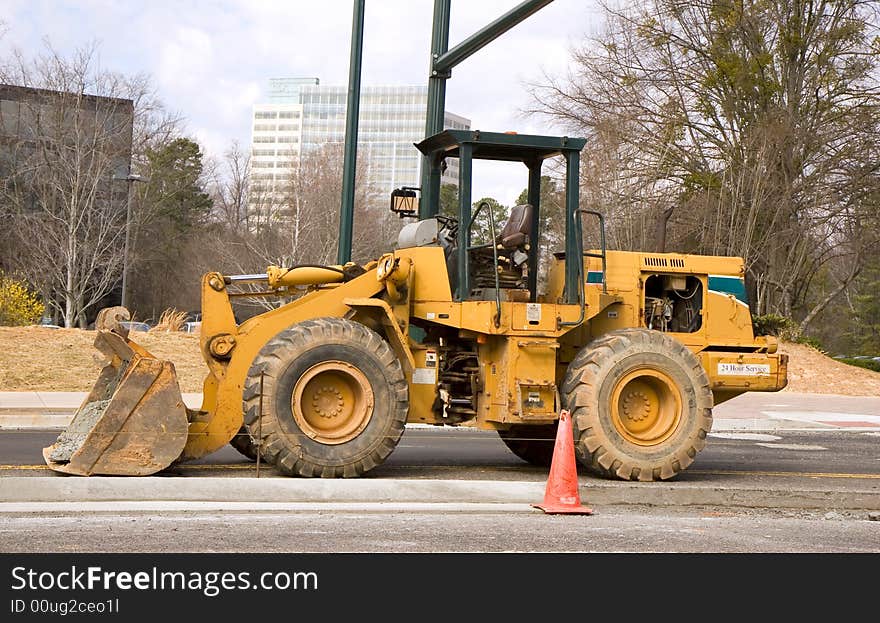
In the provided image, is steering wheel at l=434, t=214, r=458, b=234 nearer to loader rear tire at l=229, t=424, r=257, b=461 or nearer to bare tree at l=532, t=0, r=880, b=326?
loader rear tire at l=229, t=424, r=257, b=461

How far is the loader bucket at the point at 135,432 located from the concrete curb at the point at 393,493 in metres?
0.30

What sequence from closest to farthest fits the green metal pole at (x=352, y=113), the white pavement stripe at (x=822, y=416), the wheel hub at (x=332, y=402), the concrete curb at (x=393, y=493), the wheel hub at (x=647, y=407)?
the concrete curb at (x=393, y=493) < the wheel hub at (x=332, y=402) < the wheel hub at (x=647, y=407) < the green metal pole at (x=352, y=113) < the white pavement stripe at (x=822, y=416)

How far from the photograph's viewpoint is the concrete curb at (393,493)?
8773 millimetres

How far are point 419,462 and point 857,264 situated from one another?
89.9ft

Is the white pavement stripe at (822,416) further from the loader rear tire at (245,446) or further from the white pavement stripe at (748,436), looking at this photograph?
the loader rear tire at (245,446)

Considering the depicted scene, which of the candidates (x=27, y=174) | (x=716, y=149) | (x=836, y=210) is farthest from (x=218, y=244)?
(x=836, y=210)

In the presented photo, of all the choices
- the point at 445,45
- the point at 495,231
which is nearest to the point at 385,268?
the point at 495,231

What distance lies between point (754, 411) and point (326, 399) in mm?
13541

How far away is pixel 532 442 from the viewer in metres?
12.0

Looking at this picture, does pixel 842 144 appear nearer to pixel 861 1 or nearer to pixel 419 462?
pixel 861 1

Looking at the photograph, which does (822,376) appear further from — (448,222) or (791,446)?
(448,222)

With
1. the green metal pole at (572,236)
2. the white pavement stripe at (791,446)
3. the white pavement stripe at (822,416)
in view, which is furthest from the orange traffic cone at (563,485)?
the white pavement stripe at (822,416)

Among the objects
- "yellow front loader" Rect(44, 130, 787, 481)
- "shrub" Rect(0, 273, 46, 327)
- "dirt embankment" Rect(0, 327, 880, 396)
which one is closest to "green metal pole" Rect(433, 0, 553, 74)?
"yellow front loader" Rect(44, 130, 787, 481)

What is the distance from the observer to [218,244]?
43.6 m
